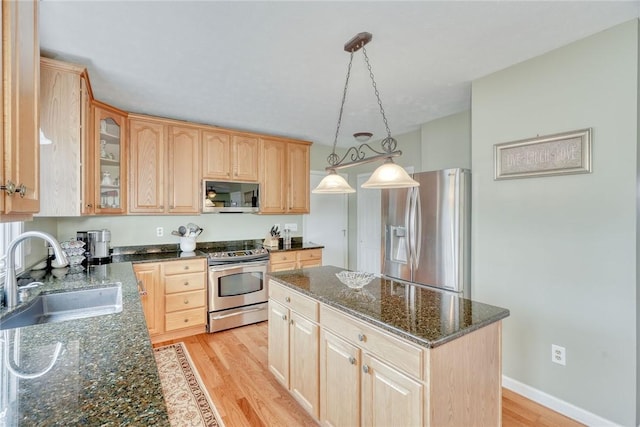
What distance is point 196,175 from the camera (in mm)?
3686

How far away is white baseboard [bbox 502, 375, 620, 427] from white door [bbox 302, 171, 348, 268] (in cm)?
315

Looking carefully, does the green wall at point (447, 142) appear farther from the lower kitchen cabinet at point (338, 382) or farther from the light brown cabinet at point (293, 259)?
the lower kitchen cabinet at point (338, 382)

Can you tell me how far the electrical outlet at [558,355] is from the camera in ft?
6.80

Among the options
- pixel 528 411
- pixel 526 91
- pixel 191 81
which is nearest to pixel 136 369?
pixel 191 81

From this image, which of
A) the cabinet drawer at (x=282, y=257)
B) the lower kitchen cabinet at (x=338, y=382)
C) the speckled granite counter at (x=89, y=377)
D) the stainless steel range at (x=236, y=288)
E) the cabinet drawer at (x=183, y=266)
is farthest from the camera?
the cabinet drawer at (x=282, y=257)

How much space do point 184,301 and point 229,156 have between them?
6.03 ft

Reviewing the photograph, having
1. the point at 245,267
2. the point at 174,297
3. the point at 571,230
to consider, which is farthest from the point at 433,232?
the point at 174,297

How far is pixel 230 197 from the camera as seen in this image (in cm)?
391

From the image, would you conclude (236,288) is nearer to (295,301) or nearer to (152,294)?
(152,294)

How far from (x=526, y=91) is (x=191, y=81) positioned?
2.68 m

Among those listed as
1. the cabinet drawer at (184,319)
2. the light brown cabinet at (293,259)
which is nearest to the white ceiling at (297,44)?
the light brown cabinet at (293,259)

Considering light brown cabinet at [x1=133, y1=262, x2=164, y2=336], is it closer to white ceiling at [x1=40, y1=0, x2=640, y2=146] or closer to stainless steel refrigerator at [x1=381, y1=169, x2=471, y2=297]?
white ceiling at [x1=40, y1=0, x2=640, y2=146]

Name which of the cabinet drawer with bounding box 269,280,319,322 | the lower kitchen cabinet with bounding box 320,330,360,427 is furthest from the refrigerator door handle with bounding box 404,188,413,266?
the lower kitchen cabinet with bounding box 320,330,360,427

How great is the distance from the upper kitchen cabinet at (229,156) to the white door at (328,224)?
119 centimetres
